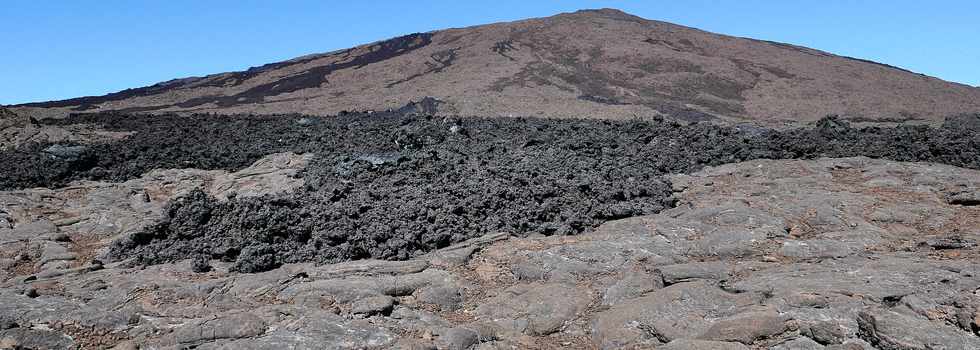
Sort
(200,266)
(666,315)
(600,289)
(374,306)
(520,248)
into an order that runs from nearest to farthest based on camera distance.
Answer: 1. (666,315)
2. (374,306)
3. (600,289)
4. (200,266)
5. (520,248)

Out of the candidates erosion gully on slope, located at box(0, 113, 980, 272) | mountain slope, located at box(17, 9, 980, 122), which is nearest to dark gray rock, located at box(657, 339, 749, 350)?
erosion gully on slope, located at box(0, 113, 980, 272)

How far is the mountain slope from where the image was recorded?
2923cm

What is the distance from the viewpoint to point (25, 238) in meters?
8.45

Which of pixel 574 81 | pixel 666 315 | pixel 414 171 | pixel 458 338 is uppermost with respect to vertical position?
pixel 574 81

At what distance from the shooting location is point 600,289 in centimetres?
609

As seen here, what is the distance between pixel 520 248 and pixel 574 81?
2785 centimetres

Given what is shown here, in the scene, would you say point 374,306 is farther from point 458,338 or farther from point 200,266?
point 200,266

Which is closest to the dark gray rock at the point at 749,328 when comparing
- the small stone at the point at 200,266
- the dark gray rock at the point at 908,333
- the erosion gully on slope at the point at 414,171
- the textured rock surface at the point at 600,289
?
the textured rock surface at the point at 600,289

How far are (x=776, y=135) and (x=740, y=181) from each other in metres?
3.25

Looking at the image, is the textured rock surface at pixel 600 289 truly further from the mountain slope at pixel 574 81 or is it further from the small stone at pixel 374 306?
the mountain slope at pixel 574 81

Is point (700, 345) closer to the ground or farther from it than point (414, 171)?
closer to the ground

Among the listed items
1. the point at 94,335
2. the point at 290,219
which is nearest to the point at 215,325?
the point at 94,335

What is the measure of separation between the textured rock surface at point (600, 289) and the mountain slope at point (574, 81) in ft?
60.2

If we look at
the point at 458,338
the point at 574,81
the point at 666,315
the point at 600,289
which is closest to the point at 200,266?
the point at 458,338
